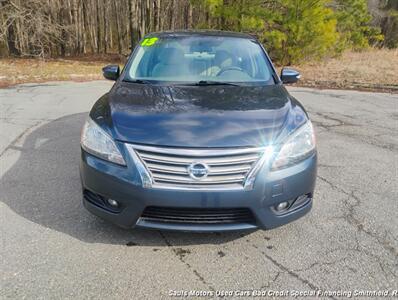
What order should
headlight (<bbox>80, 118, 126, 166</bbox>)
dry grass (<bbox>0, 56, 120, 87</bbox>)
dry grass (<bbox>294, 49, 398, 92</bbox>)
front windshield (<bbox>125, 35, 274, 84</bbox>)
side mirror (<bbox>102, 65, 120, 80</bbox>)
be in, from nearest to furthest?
headlight (<bbox>80, 118, 126, 166</bbox>) < front windshield (<bbox>125, 35, 274, 84</bbox>) < side mirror (<bbox>102, 65, 120, 80</bbox>) < dry grass (<bbox>294, 49, 398, 92</bbox>) < dry grass (<bbox>0, 56, 120, 87</bbox>)

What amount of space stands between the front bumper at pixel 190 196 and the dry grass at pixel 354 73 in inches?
359

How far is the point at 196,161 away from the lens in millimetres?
2330

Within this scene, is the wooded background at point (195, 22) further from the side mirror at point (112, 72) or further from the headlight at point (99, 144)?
the headlight at point (99, 144)

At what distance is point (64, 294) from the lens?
2211 mm

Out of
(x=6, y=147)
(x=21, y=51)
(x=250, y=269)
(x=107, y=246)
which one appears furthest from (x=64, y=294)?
(x=21, y=51)

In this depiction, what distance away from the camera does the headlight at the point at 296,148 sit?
8.10 feet

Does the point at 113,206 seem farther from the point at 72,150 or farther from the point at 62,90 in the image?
the point at 62,90

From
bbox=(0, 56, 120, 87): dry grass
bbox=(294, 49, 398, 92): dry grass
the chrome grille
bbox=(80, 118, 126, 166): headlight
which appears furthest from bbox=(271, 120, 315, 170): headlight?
bbox=(0, 56, 120, 87): dry grass

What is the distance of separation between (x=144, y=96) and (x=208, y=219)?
1.28 meters

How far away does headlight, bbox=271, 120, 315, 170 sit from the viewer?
8.10ft

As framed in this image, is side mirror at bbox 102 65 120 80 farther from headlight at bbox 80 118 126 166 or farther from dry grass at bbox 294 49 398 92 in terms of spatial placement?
dry grass at bbox 294 49 398 92

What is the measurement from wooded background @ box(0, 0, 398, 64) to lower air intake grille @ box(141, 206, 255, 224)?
12.5 m

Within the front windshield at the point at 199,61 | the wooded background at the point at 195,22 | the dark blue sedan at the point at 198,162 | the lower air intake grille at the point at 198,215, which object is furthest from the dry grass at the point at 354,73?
the lower air intake grille at the point at 198,215

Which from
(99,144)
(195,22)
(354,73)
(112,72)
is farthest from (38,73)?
(354,73)
